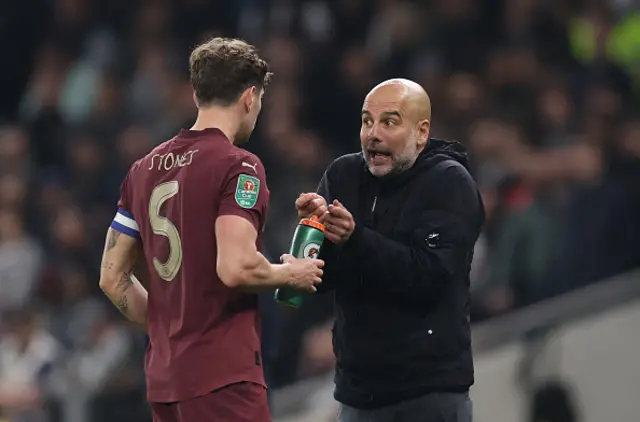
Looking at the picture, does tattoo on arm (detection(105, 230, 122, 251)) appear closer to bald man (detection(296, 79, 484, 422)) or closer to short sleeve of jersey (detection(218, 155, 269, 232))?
short sleeve of jersey (detection(218, 155, 269, 232))

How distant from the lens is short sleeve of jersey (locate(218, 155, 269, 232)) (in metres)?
3.80

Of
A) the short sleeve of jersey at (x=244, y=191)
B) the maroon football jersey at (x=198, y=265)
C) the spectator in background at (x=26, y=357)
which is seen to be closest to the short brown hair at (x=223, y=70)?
the maroon football jersey at (x=198, y=265)

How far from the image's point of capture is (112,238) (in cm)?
413

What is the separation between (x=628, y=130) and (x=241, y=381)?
4.19 meters

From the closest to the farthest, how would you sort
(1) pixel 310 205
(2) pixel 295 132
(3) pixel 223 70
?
(3) pixel 223 70 < (1) pixel 310 205 < (2) pixel 295 132

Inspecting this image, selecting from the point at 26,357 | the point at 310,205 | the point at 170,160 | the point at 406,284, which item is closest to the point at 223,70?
the point at 170,160

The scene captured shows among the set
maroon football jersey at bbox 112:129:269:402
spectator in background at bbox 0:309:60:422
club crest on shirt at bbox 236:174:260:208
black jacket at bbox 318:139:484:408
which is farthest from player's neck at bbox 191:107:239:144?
spectator in background at bbox 0:309:60:422

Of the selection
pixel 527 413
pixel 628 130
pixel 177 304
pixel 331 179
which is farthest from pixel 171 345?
pixel 628 130

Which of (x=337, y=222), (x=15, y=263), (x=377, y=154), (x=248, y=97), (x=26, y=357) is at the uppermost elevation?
(x=248, y=97)

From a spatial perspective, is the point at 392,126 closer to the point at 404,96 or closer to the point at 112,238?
the point at 404,96

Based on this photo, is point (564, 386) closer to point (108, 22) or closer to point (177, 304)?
point (177, 304)

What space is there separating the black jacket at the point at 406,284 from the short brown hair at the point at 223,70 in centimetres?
59

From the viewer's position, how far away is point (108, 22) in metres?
10.9

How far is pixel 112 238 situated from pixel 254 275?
0.59 meters
